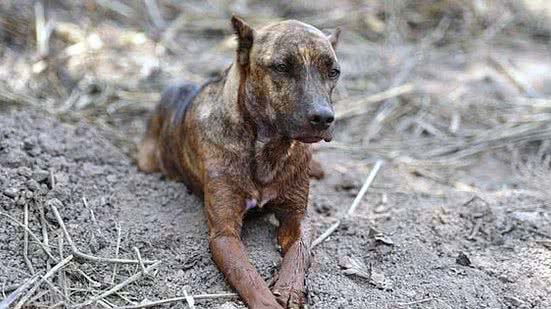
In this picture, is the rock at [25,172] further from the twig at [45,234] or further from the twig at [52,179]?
the twig at [45,234]

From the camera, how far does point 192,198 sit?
185 inches

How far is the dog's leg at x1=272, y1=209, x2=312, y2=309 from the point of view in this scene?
375 cm

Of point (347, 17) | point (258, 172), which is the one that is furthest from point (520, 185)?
point (347, 17)

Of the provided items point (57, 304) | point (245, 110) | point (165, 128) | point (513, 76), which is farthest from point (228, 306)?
point (513, 76)

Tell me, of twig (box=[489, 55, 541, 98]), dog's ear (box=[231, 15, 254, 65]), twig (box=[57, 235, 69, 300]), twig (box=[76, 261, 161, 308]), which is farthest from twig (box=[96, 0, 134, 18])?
twig (box=[76, 261, 161, 308])

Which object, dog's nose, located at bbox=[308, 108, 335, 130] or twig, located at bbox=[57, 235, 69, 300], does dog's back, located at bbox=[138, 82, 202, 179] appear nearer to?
twig, located at bbox=[57, 235, 69, 300]

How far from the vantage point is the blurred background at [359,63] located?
19.8ft

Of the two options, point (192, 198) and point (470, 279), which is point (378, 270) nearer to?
point (470, 279)

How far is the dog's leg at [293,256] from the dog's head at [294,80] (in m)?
0.58

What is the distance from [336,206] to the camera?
4930 millimetres

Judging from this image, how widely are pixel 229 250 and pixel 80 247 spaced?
2.38 feet

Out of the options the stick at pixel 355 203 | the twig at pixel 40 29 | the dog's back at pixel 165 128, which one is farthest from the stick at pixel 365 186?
the twig at pixel 40 29

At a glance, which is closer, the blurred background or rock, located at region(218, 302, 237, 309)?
Answer: rock, located at region(218, 302, 237, 309)

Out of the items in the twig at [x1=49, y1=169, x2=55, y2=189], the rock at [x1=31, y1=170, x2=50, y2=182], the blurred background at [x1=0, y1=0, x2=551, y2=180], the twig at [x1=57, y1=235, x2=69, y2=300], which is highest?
the rock at [x1=31, y1=170, x2=50, y2=182]
